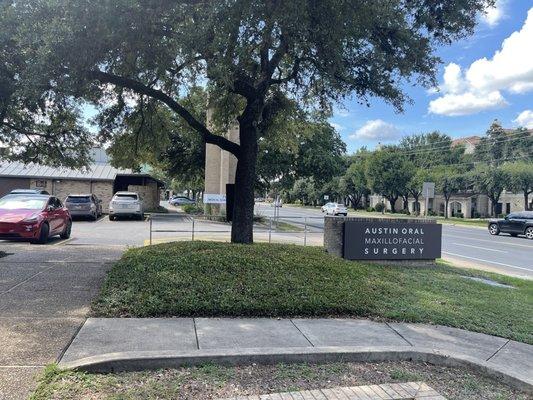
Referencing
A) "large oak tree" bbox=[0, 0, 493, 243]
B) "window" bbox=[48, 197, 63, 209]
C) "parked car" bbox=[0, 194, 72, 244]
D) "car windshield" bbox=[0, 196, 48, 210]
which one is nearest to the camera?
"large oak tree" bbox=[0, 0, 493, 243]

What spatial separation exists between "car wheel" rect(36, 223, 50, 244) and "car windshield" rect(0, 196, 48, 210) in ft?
2.22

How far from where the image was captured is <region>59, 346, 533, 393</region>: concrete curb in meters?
4.35

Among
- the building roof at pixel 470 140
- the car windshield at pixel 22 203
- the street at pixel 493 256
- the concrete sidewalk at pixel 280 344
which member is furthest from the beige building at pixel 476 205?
the concrete sidewalk at pixel 280 344

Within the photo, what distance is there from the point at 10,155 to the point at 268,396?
1582 cm

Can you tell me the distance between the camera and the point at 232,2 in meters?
8.06

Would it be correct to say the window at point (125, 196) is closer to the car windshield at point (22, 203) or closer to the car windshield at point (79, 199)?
the car windshield at point (79, 199)

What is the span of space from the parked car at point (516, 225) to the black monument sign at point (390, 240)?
59.3 ft

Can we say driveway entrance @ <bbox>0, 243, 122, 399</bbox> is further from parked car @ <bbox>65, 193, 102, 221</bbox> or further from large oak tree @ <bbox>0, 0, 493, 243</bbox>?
parked car @ <bbox>65, 193, 102, 221</bbox>

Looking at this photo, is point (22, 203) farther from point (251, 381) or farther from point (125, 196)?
point (125, 196)

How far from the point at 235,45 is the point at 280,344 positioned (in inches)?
233

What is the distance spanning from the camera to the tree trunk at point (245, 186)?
1123 centimetres

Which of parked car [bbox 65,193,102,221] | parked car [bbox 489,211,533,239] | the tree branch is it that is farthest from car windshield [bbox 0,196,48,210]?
parked car [bbox 489,211,533,239]

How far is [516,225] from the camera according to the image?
91.6ft

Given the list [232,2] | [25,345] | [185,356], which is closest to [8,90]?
[232,2]
